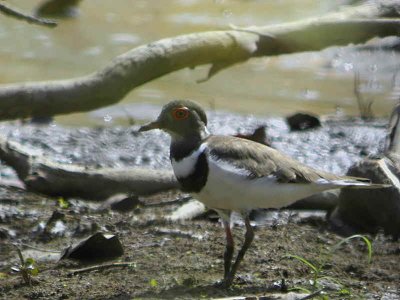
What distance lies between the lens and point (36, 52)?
1195 cm

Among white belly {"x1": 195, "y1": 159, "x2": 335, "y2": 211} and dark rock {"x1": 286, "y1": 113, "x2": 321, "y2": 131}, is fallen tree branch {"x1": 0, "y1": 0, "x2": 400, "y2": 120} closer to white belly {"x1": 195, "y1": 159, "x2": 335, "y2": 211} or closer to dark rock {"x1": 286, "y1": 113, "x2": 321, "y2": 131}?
dark rock {"x1": 286, "y1": 113, "x2": 321, "y2": 131}

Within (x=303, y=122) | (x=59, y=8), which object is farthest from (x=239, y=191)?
Result: (x=59, y=8)

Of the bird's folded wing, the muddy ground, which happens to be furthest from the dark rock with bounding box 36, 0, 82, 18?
the bird's folded wing

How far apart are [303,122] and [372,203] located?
2.65m

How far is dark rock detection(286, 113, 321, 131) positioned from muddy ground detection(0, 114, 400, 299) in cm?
85

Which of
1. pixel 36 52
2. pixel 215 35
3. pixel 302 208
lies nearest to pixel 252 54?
pixel 215 35

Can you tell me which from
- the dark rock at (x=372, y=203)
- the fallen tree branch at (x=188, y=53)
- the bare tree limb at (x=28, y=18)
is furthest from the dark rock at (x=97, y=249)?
the fallen tree branch at (x=188, y=53)

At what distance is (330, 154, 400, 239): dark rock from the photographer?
612 cm

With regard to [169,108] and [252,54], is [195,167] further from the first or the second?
[252,54]

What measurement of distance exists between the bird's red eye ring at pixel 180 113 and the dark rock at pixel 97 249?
2.42 ft

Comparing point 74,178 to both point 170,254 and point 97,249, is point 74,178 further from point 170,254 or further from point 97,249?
point 170,254

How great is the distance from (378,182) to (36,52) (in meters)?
6.71

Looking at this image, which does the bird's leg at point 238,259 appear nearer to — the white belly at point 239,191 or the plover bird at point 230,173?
the plover bird at point 230,173

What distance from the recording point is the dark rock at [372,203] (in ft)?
20.1
